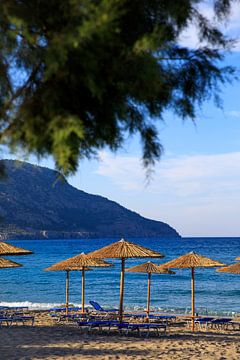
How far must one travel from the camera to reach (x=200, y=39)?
4402 mm

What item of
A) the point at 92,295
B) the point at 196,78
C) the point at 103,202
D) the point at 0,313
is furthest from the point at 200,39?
the point at 103,202

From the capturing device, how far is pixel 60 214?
164m

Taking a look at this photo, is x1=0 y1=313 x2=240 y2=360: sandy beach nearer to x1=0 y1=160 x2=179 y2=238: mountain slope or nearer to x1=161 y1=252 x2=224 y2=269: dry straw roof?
x1=161 y1=252 x2=224 y2=269: dry straw roof

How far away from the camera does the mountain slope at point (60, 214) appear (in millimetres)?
146250

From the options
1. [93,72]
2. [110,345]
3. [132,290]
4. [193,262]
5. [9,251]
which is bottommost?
[132,290]

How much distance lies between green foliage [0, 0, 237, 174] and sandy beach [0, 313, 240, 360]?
6.87 metres

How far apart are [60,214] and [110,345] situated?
6061 inches

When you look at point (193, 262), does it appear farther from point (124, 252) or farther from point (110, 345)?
point (110, 345)

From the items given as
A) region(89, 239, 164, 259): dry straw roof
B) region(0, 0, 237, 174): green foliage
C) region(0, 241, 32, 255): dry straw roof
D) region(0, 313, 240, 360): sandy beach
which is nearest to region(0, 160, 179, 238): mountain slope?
region(0, 241, 32, 255): dry straw roof

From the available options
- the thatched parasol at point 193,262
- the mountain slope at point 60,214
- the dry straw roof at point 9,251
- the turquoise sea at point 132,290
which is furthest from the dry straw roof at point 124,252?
the mountain slope at point 60,214

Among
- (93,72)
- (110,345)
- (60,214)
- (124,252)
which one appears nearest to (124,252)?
(124,252)

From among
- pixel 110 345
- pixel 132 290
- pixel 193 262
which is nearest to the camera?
pixel 110 345

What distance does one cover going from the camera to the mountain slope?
14625cm

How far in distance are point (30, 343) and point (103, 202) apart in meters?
163
